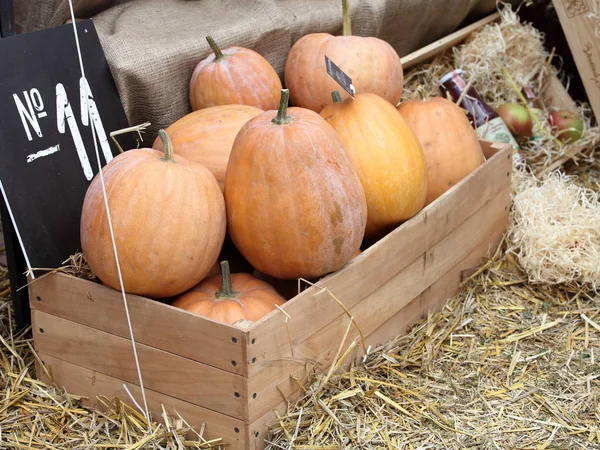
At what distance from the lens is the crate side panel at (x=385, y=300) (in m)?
1.72

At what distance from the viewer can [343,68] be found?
93.0 inches

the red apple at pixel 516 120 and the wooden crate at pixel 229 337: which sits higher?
the wooden crate at pixel 229 337

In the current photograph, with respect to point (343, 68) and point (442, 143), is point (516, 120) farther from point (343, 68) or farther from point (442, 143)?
point (343, 68)

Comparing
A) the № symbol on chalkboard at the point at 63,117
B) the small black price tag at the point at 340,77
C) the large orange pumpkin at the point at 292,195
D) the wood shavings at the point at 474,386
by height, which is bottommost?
the wood shavings at the point at 474,386

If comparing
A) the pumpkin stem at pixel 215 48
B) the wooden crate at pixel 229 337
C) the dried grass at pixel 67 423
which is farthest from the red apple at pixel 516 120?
the dried grass at pixel 67 423

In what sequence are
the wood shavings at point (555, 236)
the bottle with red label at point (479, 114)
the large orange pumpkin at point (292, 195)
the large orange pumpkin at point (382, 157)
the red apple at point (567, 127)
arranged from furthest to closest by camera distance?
the red apple at point (567, 127) → the bottle with red label at point (479, 114) → the wood shavings at point (555, 236) → the large orange pumpkin at point (382, 157) → the large orange pumpkin at point (292, 195)

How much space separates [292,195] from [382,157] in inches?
15.6

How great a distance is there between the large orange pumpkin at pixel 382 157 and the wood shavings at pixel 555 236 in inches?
23.9

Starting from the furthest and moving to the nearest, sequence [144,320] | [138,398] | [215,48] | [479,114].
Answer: [479,114] → [215,48] → [138,398] → [144,320]

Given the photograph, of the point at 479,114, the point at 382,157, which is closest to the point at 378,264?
the point at 382,157

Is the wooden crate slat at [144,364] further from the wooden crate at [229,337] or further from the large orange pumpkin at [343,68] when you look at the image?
the large orange pumpkin at [343,68]

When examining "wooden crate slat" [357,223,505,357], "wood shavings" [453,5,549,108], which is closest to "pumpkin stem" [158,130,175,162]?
"wooden crate slat" [357,223,505,357]

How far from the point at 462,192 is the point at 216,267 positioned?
0.81 metres

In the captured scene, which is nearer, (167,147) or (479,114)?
(167,147)
